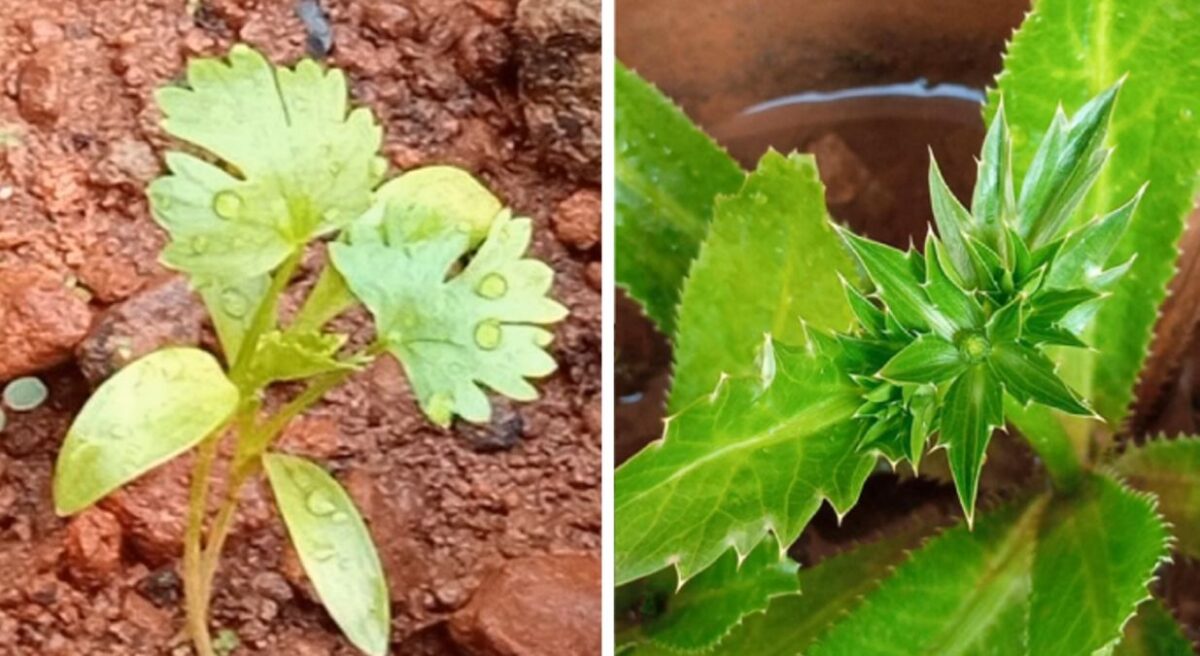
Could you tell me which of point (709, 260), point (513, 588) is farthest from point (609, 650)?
point (709, 260)

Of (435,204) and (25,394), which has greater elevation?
(435,204)

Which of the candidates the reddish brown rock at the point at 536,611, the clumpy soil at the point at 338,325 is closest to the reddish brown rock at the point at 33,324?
the clumpy soil at the point at 338,325

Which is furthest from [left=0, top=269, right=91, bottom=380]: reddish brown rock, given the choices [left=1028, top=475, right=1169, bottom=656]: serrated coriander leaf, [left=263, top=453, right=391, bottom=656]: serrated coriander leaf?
[left=1028, top=475, right=1169, bottom=656]: serrated coriander leaf

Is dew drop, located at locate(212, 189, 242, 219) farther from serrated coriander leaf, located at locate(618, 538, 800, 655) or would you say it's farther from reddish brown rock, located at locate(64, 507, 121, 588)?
serrated coriander leaf, located at locate(618, 538, 800, 655)

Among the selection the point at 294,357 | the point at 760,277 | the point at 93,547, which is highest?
the point at 760,277

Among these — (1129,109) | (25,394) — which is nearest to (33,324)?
(25,394)

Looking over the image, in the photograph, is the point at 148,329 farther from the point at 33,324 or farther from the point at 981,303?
the point at 981,303

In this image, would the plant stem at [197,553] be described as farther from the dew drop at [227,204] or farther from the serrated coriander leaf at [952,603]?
the serrated coriander leaf at [952,603]

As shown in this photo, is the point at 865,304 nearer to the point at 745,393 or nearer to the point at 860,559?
the point at 745,393
